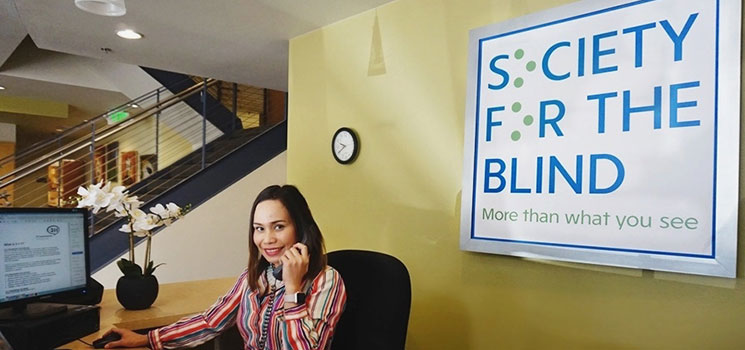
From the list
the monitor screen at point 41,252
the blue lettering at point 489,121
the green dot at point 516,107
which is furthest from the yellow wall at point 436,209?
the monitor screen at point 41,252

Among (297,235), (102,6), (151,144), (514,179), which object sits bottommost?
(297,235)

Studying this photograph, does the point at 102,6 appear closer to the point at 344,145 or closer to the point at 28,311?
the point at 28,311

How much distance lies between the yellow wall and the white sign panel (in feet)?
0.29

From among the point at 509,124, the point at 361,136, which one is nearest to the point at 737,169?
the point at 509,124

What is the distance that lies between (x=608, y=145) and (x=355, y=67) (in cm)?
144

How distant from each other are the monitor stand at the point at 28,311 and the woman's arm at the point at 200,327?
338 millimetres

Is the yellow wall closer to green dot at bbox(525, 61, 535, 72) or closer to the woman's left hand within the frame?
green dot at bbox(525, 61, 535, 72)

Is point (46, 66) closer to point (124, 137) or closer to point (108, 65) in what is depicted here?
point (108, 65)

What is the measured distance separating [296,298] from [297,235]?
26 cm

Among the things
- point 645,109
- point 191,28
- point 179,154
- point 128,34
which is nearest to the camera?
point 645,109

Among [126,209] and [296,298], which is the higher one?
[126,209]

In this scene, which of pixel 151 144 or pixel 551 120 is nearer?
pixel 551 120

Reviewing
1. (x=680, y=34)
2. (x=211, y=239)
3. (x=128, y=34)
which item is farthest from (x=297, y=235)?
(x=211, y=239)

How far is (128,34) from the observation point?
3.24 meters
